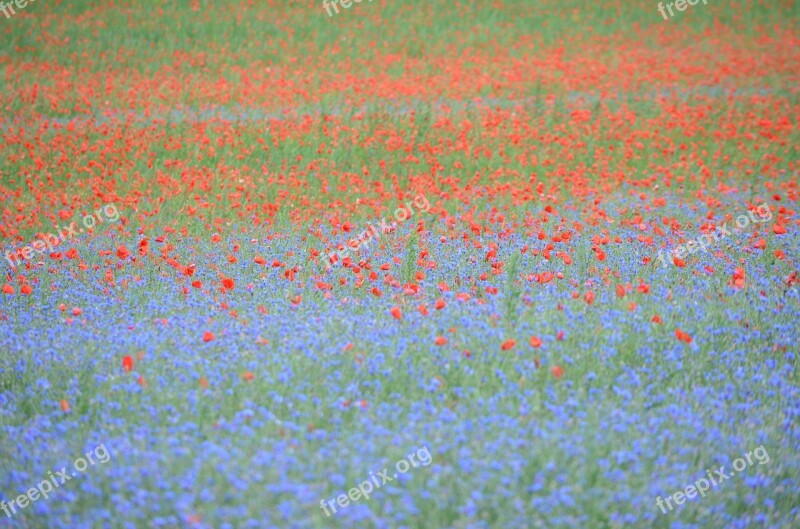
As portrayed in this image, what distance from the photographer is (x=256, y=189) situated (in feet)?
30.8

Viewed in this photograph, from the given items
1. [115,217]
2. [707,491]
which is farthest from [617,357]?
[115,217]

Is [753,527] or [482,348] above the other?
[482,348]

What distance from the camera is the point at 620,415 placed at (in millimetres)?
3979

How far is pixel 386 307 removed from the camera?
5.47 metres

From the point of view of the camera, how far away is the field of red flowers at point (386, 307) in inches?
136

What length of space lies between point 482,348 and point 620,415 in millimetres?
962

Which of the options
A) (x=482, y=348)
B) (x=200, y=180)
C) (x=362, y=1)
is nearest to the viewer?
(x=482, y=348)

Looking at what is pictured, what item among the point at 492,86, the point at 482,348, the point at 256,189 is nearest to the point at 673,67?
the point at 492,86

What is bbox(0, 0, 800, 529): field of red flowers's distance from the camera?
3.46 meters

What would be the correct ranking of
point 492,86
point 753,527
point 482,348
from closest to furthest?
point 753,527 < point 482,348 < point 492,86

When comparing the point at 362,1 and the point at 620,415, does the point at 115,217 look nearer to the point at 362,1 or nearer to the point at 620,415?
the point at 620,415

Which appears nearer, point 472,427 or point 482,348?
point 472,427

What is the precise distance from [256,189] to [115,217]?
5.95ft

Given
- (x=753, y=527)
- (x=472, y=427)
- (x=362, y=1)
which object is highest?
(x=362, y=1)
